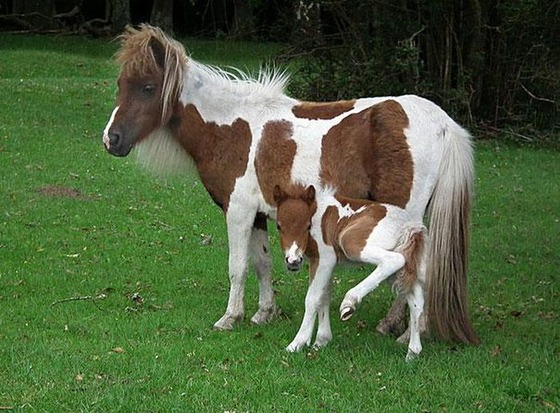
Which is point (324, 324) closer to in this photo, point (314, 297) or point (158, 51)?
point (314, 297)

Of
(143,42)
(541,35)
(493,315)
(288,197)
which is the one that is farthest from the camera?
(541,35)

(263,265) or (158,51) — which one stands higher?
(158,51)

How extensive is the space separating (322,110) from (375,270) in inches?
67.1

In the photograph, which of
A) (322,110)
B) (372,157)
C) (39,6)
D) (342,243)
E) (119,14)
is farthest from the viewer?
(39,6)

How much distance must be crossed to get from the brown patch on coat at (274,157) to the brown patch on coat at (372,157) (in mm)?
284

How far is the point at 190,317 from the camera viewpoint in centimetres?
834

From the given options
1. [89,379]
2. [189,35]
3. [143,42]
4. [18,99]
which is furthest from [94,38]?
[89,379]

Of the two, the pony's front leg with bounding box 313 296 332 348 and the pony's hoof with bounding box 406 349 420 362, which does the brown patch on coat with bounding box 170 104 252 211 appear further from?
the pony's hoof with bounding box 406 349 420 362

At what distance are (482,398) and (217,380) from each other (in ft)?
5.49

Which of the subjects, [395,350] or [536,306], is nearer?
[395,350]

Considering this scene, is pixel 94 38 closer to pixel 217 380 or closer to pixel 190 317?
pixel 190 317

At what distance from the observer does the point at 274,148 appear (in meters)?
7.83

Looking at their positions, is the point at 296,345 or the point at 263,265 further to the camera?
the point at 263,265

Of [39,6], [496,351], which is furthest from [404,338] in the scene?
[39,6]
